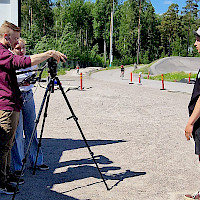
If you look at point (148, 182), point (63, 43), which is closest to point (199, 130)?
point (148, 182)

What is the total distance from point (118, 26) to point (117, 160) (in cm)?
8051

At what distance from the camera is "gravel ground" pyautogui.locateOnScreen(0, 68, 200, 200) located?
4336mm

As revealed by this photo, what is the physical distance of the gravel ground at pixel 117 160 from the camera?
434cm

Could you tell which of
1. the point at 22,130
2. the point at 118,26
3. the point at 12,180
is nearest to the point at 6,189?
the point at 12,180

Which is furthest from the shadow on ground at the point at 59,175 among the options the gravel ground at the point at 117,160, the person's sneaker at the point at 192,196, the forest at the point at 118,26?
the forest at the point at 118,26

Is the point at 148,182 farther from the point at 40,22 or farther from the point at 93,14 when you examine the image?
the point at 93,14

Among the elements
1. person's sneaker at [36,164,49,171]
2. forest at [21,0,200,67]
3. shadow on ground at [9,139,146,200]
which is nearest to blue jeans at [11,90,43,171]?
person's sneaker at [36,164,49,171]

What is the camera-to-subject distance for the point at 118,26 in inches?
3295

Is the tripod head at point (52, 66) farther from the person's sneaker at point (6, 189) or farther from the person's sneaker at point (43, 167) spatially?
the person's sneaker at point (43, 167)

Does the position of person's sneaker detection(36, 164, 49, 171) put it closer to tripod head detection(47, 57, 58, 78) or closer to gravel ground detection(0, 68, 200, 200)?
gravel ground detection(0, 68, 200, 200)

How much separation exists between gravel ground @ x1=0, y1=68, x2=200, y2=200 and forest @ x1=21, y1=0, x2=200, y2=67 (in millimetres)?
52618

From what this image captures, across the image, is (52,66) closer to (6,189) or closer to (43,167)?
(6,189)

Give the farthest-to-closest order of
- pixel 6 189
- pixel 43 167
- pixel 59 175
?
pixel 43 167, pixel 59 175, pixel 6 189

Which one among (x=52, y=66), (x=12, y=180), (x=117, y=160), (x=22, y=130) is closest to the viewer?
(x=52, y=66)
